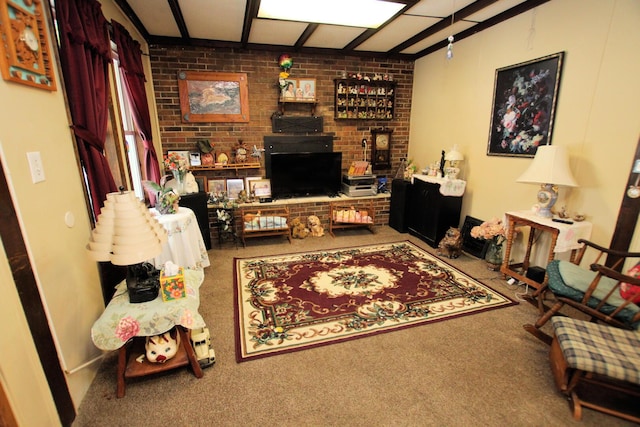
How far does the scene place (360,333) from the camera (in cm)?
213

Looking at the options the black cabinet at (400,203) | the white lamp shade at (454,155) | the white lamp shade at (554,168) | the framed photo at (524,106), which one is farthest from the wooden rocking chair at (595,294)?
the black cabinet at (400,203)

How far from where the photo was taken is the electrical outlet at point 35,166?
4.30ft

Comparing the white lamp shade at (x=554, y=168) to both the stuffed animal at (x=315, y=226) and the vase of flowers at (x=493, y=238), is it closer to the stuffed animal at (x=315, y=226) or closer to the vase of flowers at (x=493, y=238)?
the vase of flowers at (x=493, y=238)

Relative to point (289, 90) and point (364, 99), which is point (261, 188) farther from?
point (364, 99)

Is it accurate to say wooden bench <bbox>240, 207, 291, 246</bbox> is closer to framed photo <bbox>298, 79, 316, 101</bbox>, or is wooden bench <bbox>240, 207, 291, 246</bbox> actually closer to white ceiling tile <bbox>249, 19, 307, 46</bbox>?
framed photo <bbox>298, 79, 316, 101</bbox>

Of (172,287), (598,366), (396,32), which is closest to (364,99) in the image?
(396,32)

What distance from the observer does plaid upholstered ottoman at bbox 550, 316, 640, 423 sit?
144cm

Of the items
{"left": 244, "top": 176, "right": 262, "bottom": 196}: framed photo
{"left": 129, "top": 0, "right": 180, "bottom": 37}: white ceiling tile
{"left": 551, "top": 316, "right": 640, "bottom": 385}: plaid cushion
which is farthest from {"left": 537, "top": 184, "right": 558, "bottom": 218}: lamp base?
{"left": 129, "top": 0, "right": 180, "bottom": 37}: white ceiling tile

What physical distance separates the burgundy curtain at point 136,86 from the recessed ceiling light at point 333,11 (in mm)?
1248

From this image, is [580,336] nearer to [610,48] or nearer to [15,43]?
[610,48]

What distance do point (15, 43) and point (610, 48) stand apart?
3.65 metres

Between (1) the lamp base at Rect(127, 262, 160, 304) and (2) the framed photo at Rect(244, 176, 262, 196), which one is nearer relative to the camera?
(1) the lamp base at Rect(127, 262, 160, 304)

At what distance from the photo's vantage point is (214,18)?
3.00 metres

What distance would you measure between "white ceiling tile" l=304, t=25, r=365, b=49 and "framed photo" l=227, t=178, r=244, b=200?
204cm
